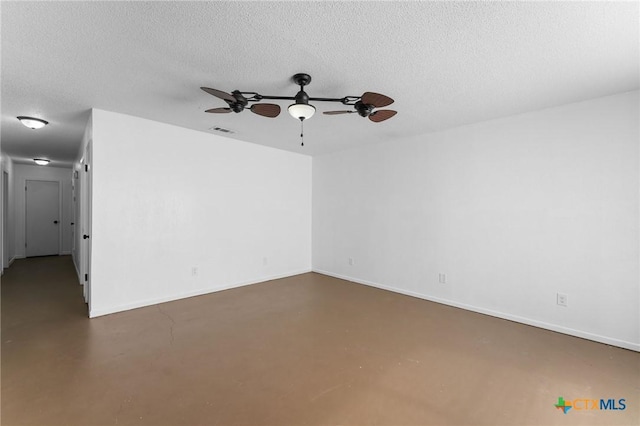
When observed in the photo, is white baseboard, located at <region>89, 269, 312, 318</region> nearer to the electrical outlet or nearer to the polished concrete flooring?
the polished concrete flooring

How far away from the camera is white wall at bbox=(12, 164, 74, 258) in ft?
23.5

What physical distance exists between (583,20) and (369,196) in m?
3.52

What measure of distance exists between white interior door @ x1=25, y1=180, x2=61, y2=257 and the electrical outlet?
36.2 feet

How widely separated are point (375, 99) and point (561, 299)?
3.07 meters

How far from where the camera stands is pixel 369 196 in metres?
5.08

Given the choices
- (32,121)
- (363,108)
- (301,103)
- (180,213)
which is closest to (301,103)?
(301,103)

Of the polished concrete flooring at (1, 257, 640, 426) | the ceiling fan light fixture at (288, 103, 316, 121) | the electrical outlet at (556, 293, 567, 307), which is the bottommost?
the polished concrete flooring at (1, 257, 640, 426)

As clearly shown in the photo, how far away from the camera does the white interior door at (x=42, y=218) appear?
7.41m

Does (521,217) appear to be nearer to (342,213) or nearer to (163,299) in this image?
(342,213)

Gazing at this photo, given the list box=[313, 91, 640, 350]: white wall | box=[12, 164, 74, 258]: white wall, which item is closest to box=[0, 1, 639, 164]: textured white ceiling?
box=[313, 91, 640, 350]: white wall

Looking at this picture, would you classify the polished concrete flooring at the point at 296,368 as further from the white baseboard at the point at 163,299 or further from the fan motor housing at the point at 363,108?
the fan motor housing at the point at 363,108

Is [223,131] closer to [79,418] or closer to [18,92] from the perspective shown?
[18,92]

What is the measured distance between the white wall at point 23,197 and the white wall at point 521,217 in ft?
26.9

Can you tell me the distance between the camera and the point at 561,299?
3146 mm
